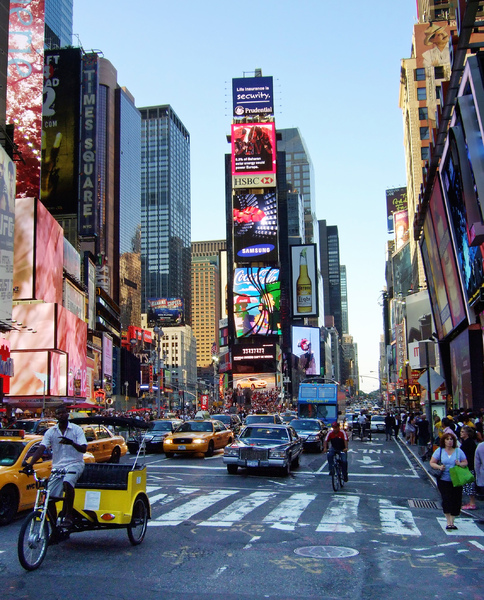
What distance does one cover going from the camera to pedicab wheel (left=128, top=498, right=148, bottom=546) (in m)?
8.57

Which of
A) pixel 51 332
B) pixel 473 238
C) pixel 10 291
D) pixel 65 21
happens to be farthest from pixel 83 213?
pixel 473 238

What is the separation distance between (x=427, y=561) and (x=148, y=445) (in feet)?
65.8

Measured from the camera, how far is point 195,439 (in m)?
24.0

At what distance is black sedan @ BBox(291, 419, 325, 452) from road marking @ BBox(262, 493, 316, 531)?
42.3ft

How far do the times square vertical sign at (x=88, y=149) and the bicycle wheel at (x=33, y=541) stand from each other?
4892 inches

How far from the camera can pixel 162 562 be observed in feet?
25.5

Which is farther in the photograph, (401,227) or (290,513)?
(401,227)

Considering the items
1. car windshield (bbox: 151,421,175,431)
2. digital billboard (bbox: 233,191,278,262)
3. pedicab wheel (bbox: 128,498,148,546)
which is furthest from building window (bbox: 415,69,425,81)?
pedicab wheel (bbox: 128,498,148,546)

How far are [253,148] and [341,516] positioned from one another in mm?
121243

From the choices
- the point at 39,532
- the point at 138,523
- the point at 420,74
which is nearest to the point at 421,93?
the point at 420,74

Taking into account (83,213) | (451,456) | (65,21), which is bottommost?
(451,456)

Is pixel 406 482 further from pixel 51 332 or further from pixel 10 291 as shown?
pixel 51 332

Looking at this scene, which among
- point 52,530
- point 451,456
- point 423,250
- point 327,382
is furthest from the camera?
point 327,382

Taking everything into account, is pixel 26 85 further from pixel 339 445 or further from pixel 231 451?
pixel 339 445
